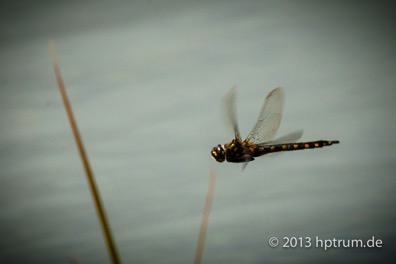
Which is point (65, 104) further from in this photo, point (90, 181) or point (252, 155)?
point (252, 155)

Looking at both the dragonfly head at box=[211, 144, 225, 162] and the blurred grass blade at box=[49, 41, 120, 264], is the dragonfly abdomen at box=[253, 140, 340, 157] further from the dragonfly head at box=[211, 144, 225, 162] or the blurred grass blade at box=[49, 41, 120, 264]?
the blurred grass blade at box=[49, 41, 120, 264]

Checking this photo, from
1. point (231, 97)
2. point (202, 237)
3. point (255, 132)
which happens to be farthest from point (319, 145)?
point (202, 237)

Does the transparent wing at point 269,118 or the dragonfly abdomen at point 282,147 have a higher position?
the transparent wing at point 269,118

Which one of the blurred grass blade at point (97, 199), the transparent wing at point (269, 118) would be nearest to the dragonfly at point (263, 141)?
the transparent wing at point (269, 118)

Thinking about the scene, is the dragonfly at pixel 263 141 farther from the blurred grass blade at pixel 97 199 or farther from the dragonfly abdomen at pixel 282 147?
the blurred grass blade at pixel 97 199

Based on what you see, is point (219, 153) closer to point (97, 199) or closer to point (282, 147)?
point (282, 147)

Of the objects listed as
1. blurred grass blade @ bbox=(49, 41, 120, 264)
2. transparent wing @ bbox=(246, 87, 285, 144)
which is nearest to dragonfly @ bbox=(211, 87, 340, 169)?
transparent wing @ bbox=(246, 87, 285, 144)

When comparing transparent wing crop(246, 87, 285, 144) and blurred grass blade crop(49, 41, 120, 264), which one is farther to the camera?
transparent wing crop(246, 87, 285, 144)

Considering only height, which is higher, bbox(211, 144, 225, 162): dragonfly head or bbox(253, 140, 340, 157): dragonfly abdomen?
bbox(211, 144, 225, 162): dragonfly head
